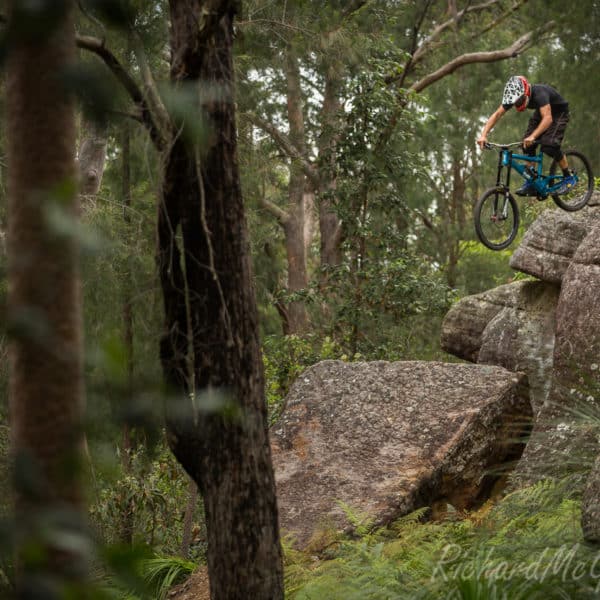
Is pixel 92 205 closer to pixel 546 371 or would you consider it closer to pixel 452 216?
pixel 546 371

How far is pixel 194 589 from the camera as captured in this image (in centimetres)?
688

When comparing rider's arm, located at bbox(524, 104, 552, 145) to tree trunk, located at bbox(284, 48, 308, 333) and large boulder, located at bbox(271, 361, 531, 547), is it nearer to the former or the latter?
large boulder, located at bbox(271, 361, 531, 547)

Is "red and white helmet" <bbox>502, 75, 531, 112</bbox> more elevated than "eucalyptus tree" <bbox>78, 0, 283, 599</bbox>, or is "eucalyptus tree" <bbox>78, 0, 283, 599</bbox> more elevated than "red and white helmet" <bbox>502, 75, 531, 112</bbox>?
"red and white helmet" <bbox>502, 75, 531, 112</bbox>

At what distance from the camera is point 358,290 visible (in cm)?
1409

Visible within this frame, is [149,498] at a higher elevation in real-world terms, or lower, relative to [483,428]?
lower

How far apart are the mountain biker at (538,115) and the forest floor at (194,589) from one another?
18.5 ft

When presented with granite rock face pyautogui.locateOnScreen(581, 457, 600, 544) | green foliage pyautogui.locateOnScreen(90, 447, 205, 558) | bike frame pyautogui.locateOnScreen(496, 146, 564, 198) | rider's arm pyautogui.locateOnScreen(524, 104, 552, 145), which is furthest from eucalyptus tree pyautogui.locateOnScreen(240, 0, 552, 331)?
granite rock face pyautogui.locateOnScreen(581, 457, 600, 544)

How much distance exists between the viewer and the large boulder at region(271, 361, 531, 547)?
7.26 meters

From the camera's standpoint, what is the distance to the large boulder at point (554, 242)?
34.4 feet

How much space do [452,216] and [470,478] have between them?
15.6 m

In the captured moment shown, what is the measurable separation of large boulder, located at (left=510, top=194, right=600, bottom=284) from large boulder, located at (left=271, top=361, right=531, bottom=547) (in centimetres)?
265

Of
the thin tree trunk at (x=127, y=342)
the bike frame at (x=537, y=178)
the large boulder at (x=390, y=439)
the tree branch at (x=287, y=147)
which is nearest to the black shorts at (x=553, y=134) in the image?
the bike frame at (x=537, y=178)

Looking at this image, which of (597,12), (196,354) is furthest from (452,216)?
(196,354)

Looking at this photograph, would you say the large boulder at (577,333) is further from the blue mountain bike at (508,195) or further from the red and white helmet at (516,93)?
the red and white helmet at (516,93)
